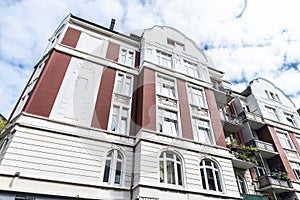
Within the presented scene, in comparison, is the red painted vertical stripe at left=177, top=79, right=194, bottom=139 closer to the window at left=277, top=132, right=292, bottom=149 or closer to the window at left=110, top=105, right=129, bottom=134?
the window at left=110, top=105, right=129, bottom=134

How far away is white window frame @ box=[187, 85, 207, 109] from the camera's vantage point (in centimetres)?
1615

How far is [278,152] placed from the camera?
18.1 meters

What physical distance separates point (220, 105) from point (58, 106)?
49.1ft

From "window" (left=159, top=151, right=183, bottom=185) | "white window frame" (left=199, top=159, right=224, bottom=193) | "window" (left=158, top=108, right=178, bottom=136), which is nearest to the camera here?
"window" (left=159, top=151, right=183, bottom=185)

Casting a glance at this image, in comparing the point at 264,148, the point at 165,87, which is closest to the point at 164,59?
the point at 165,87

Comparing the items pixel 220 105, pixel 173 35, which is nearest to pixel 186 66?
pixel 173 35

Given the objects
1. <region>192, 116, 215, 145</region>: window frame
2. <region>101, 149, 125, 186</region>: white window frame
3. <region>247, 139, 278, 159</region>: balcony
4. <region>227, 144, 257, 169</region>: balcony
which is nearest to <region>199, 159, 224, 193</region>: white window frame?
<region>192, 116, 215, 145</region>: window frame

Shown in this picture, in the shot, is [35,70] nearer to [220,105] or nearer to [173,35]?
[173,35]

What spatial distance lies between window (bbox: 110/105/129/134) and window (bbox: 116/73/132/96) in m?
1.47

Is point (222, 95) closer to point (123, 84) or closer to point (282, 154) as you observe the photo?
point (282, 154)

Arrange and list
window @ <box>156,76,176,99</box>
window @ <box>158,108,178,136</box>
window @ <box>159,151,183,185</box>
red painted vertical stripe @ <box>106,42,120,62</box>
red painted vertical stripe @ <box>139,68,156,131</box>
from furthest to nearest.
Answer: red painted vertical stripe @ <box>106,42,120,62</box> → window @ <box>156,76,176,99</box> → window @ <box>158,108,178,136</box> → red painted vertical stripe @ <box>139,68,156,131</box> → window @ <box>159,151,183,185</box>

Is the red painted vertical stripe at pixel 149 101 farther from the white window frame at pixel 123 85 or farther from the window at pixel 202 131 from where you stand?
the window at pixel 202 131

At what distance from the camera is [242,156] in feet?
52.5

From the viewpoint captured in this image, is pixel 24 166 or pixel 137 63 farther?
pixel 137 63
